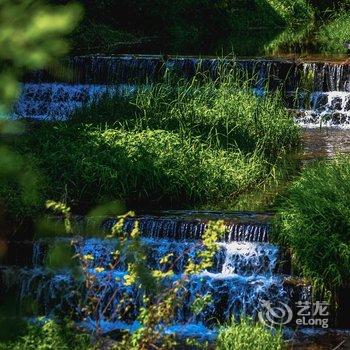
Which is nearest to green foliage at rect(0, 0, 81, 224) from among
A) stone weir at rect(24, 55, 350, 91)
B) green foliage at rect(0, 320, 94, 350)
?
green foliage at rect(0, 320, 94, 350)

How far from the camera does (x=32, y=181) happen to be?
171 centimetres

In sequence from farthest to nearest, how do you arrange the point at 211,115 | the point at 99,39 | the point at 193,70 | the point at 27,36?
the point at 99,39 < the point at 193,70 < the point at 211,115 < the point at 27,36

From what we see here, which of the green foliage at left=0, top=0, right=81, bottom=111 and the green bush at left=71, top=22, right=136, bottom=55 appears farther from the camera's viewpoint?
the green bush at left=71, top=22, right=136, bottom=55

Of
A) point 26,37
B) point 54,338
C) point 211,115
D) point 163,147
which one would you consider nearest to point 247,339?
point 54,338

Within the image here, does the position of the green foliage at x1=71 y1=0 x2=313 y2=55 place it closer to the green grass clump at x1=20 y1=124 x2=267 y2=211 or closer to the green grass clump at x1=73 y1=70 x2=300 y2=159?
the green grass clump at x1=73 y1=70 x2=300 y2=159

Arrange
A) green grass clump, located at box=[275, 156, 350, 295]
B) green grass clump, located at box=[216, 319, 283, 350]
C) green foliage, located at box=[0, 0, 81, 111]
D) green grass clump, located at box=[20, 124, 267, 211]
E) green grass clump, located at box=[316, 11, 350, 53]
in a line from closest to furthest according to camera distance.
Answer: green foliage, located at box=[0, 0, 81, 111] < green grass clump, located at box=[216, 319, 283, 350] < green grass clump, located at box=[275, 156, 350, 295] < green grass clump, located at box=[20, 124, 267, 211] < green grass clump, located at box=[316, 11, 350, 53]

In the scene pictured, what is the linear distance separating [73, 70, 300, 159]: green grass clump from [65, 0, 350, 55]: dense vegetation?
Result: 875 cm

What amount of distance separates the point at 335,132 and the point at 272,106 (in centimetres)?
240

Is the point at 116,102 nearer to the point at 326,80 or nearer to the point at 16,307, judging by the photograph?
the point at 326,80

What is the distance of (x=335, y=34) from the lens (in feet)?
74.2

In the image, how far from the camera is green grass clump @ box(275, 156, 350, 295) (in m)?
6.40

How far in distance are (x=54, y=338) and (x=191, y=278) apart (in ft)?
7.37

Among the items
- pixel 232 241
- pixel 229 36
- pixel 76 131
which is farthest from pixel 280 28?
pixel 232 241

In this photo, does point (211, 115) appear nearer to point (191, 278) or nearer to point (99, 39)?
point (191, 278)
